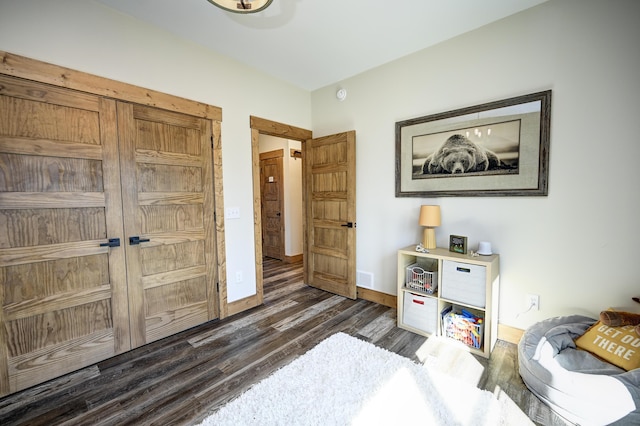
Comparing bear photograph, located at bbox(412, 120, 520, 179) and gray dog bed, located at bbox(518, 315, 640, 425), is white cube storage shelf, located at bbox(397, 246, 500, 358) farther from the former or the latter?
bear photograph, located at bbox(412, 120, 520, 179)

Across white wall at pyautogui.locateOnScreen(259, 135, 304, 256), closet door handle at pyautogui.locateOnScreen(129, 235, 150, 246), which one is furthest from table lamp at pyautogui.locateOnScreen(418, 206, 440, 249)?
white wall at pyautogui.locateOnScreen(259, 135, 304, 256)

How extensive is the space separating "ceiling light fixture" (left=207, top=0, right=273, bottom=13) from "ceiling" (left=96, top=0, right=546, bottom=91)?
49cm

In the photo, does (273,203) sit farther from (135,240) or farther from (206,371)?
(206,371)

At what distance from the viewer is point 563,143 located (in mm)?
2008

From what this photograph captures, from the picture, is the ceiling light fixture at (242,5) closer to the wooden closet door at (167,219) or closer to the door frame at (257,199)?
the wooden closet door at (167,219)

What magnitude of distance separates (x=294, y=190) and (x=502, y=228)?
3599 millimetres

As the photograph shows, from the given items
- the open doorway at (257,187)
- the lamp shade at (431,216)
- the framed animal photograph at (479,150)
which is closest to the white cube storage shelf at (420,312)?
the lamp shade at (431,216)

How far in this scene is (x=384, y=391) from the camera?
1.71 meters

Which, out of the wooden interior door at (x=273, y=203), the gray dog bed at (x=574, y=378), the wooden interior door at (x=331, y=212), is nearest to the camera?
the gray dog bed at (x=574, y=378)

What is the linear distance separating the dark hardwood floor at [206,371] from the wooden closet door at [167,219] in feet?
0.78

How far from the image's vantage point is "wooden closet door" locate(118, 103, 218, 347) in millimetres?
2230

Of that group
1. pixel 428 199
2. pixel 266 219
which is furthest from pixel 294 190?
pixel 428 199

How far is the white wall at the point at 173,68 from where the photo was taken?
1.80m

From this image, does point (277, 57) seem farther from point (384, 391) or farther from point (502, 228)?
point (384, 391)
